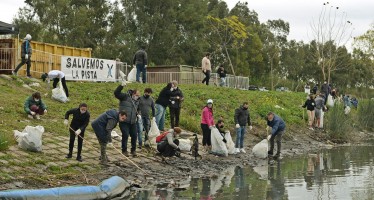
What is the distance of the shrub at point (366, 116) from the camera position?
37.9 m

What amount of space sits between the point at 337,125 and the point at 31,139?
1880 centimetres

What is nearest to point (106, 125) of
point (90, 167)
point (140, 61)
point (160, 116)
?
point (90, 167)

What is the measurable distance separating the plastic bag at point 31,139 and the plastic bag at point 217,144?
6457 millimetres

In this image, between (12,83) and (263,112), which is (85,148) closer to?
(12,83)

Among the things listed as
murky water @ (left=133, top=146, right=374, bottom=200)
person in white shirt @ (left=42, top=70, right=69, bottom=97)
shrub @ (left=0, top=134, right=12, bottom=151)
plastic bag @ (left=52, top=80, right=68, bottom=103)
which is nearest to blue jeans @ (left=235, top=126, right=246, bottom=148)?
murky water @ (left=133, top=146, right=374, bottom=200)

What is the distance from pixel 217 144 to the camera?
67.4 ft

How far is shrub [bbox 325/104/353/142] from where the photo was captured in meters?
30.6

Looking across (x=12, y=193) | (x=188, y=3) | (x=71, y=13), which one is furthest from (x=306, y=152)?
(x=188, y=3)

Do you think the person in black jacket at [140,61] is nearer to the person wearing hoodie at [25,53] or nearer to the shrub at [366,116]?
the person wearing hoodie at [25,53]

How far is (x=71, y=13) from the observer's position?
173 feet

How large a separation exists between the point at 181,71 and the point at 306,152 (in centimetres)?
1366

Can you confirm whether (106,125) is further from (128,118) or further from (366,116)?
(366,116)

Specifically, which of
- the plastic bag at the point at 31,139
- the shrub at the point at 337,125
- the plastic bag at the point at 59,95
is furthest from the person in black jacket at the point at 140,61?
the plastic bag at the point at 31,139

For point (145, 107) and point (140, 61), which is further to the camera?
point (140, 61)
